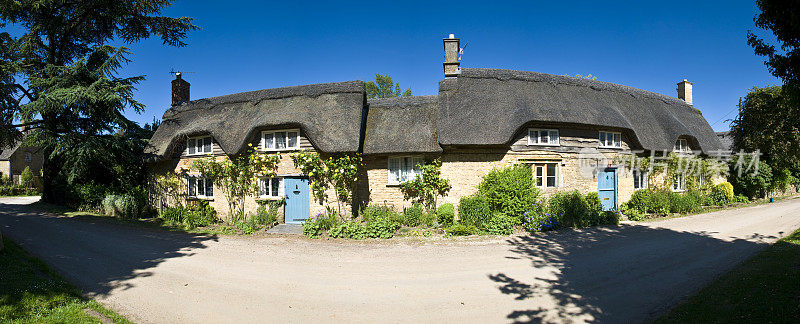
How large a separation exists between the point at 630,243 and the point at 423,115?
8974 millimetres

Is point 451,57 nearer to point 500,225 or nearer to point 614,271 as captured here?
point 500,225

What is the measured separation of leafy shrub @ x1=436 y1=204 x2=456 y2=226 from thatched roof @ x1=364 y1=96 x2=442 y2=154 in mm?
2400

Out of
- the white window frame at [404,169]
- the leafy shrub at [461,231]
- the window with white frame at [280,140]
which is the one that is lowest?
the leafy shrub at [461,231]

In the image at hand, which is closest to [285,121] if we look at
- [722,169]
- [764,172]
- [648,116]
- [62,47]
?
[62,47]

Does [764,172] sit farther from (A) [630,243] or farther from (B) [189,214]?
(B) [189,214]

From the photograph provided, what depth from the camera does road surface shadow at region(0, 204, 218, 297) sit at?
23.1 feet

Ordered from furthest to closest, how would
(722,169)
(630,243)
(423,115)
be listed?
(722,169), (423,115), (630,243)

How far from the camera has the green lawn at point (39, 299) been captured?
15.9 feet

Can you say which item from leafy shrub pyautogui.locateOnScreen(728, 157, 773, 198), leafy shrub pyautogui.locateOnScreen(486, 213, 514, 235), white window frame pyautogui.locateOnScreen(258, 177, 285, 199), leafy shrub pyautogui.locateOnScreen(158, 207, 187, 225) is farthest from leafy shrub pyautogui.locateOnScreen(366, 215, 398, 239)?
leafy shrub pyautogui.locateOnScreen(728, 157, 773, 198)

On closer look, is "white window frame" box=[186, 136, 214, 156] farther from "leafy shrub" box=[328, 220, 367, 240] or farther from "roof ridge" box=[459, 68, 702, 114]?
"roof ridge" box=[459, 68, 702, 114]

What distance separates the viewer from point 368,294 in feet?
20.0

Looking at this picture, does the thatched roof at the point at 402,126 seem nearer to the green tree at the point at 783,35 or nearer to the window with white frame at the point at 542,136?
the window with white frame at the point at 542,136

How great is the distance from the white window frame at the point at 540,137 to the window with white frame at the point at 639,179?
5144 millimetres

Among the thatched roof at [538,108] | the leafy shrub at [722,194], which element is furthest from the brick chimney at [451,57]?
the leafy shrub at [722,194]
